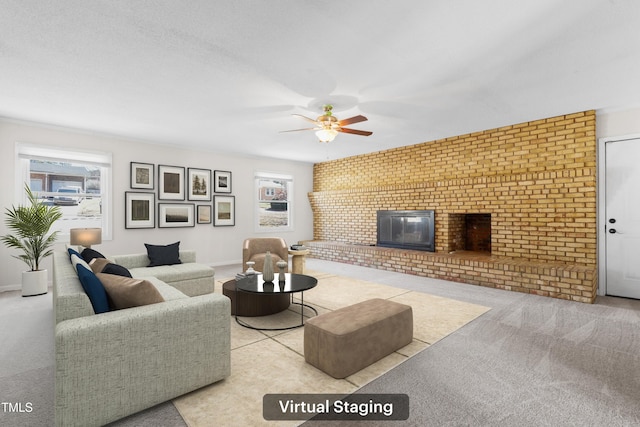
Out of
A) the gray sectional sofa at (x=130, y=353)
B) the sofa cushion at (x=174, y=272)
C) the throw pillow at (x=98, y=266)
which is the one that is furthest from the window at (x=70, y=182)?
the gray sectional sofa at (x=130, y=353)

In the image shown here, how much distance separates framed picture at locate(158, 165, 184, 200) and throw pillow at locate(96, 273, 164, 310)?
4317 mm

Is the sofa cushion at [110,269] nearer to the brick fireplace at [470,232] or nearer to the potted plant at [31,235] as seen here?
the potted plant at [31,235]

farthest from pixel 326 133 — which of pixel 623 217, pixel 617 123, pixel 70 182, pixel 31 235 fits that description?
pixel 70 182

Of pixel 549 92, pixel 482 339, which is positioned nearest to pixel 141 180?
pixel 482 339

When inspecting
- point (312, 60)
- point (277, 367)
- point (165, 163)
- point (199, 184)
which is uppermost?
point (312, 60)

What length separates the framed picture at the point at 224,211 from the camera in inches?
263

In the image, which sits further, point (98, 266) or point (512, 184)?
point (512, 184)

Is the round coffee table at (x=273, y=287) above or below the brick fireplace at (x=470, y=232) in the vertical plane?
below

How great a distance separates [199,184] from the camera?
6406mm

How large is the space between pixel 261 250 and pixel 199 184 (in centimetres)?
Answer: 222

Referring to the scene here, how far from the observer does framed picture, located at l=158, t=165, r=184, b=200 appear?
19.3 ft

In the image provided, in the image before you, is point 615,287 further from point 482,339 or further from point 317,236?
point 317,236

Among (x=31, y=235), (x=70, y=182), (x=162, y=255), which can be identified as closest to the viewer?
(x=31, y=235)

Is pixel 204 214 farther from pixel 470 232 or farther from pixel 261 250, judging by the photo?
pixel 470 232
